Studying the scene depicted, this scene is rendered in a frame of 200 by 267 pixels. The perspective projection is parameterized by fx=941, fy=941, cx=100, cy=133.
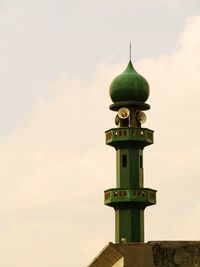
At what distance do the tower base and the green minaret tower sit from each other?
9.40 metres

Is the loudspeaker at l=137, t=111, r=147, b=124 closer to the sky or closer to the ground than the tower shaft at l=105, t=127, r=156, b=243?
closer to the sky

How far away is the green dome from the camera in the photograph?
258ft

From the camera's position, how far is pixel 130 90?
78750mm

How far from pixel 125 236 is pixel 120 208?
7.72 feet

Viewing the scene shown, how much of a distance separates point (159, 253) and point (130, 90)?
18242 mm

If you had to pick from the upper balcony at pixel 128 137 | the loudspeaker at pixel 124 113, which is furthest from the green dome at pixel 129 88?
the upper balcony at pixel 128 137

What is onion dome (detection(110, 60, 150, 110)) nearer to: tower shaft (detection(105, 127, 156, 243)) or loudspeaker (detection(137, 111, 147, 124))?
loudspeaker (detection(137, 111, 147, 124))

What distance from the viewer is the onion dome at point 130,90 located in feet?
258

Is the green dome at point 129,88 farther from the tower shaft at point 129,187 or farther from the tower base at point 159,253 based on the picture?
the tower base at point 159,253

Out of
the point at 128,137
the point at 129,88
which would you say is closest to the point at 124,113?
the point at 129,88

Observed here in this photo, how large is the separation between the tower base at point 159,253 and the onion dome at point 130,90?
56.1ft

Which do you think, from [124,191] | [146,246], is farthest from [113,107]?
[146,246]

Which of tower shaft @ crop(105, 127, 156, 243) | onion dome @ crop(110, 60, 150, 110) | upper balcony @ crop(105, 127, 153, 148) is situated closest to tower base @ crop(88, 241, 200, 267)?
tower shaft @ crop(105, 127, 156, 243)

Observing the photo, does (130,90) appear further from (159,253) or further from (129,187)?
(159,253)
